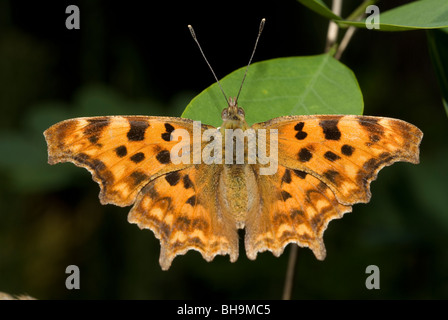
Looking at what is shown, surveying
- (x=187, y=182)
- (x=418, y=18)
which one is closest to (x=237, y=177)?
(x=187, y=182)

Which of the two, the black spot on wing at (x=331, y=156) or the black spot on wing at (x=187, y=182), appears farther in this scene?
the black spot on wing at (x=187, y=182)

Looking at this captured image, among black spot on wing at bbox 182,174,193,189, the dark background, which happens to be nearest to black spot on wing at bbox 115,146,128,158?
black spot on wing at bbox 182,174,193,189

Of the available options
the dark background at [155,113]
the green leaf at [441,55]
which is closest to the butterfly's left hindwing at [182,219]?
the green leaf at [441,55]

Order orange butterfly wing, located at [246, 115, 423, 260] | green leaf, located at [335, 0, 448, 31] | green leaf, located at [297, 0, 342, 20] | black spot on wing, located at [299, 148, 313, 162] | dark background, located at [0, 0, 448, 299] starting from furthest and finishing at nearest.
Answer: dark background, located at [0, 0, 448, 299], black spot on wing, located at [299, 148, 313, 162], orange butterfly wing, located at [246, 115, 423, 260], green leaf, located at [297, 0, 342, 20], green leaf, located at [335, 0, 448, 31]

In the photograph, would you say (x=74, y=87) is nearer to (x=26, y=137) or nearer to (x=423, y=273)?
(x=26, y=137)

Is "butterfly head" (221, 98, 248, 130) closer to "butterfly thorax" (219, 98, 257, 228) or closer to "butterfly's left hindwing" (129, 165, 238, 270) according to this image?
"butterfly thorax" (219, 98, 257, 228)

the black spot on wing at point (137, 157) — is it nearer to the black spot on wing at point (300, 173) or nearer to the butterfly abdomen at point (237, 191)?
the butterfly abdomen at point (237, 191)
